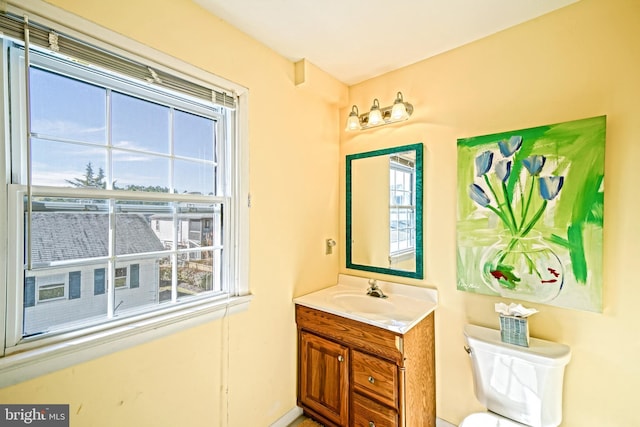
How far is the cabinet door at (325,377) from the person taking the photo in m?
1.63

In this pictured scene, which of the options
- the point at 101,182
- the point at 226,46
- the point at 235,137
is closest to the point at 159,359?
the point at 101,182

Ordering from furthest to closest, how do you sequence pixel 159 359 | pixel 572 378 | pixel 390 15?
pixel 390 15
pixel 572 378
pixel 159 359

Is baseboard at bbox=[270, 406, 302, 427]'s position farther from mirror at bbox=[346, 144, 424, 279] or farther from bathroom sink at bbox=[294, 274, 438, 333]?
mirror at bbox=[346, 144, 424, 279]

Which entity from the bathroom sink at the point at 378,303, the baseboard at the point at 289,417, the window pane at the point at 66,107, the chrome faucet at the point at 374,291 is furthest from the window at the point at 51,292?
the chrome faucet at the point at 374,291

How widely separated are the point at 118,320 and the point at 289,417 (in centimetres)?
131

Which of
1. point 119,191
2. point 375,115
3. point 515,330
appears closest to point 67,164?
point 119,191

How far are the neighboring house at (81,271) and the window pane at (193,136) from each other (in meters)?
0.43

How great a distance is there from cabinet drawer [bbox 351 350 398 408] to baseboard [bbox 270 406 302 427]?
566 millimetres

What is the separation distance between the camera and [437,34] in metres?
1.59

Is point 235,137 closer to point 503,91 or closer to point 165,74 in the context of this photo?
point 165,74

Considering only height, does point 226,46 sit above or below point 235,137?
above

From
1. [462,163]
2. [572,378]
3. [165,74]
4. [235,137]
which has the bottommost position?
[572,378]

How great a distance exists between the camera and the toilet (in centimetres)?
126

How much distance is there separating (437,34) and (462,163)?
78 centimetres
